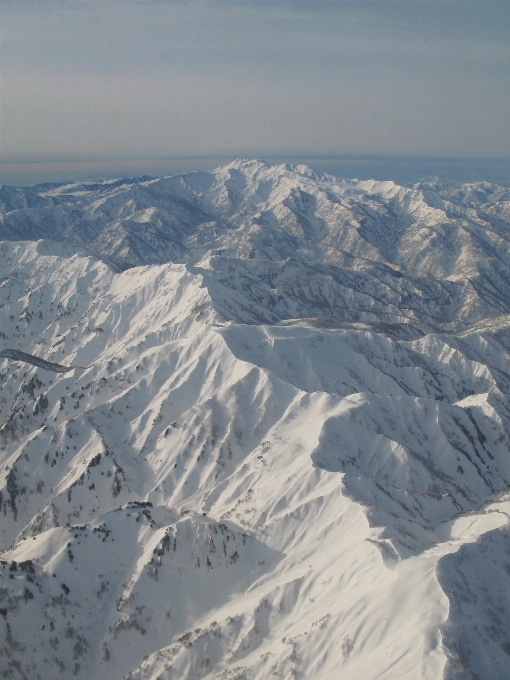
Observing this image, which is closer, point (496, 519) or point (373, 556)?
point (373, 556)

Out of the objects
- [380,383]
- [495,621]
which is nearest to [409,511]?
[495,621]

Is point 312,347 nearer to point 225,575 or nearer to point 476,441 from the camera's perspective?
point 476,441

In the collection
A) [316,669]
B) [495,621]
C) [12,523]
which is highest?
[495,621]

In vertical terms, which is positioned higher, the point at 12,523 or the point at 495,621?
the point at 495,621

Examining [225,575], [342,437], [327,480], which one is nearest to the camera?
[225,575]

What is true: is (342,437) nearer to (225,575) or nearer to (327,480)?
(327,480)

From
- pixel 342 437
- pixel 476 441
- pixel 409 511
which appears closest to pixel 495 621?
pixel 409 511

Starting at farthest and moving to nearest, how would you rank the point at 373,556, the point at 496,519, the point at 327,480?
1. the point at 327,480
2. the point at 496,519
3. the point at 373,556

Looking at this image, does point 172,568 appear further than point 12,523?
No

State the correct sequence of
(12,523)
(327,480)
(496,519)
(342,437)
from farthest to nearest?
(12,523) → (342,437) → (327,480) → (496,519)
